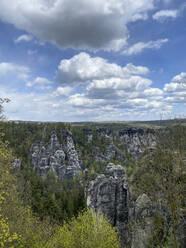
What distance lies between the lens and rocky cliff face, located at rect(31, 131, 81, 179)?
488ft

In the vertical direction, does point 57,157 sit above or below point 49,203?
above

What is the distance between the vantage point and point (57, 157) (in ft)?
506

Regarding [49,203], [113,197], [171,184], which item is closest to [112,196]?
[113,197]

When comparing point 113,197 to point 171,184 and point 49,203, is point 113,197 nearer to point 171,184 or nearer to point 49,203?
point 49,203

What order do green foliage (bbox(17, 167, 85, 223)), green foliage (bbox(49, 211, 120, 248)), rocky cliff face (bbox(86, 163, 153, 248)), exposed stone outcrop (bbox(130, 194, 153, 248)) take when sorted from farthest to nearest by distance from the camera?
green foliage (bbox(17, 167, 85, 223))
rocky cliff face (bbox(86, 163, 153, 248))
exposed stone outcrop (bbox(130, 194, 153, 248))
green foliage (bbox(49, 211, 120, 248))

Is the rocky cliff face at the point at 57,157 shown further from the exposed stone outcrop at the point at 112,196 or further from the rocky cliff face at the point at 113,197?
the exposed stone outcrop at the point at 112,196

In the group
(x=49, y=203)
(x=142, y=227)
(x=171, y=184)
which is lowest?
(x=49, y=203)

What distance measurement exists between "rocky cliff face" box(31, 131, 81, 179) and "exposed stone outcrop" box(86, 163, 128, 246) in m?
92.3

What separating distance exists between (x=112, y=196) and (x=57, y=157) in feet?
351

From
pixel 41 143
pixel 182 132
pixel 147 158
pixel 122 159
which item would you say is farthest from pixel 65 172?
pixel 182 132

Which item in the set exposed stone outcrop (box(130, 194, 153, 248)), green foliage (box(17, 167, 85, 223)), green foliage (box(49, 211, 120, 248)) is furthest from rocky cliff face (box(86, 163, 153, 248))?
green foliage (box(49, 211, 120, 248))

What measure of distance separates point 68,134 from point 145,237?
151518 mm

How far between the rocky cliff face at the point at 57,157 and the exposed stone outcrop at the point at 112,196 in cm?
9229

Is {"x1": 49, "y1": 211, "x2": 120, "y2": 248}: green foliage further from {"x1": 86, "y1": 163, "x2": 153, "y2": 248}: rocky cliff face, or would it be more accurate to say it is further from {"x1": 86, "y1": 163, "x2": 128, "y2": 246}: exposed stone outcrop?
{"x1": 86, "y1": 163, "x2": 128, "y2": 246}: exposed stone outcrop
